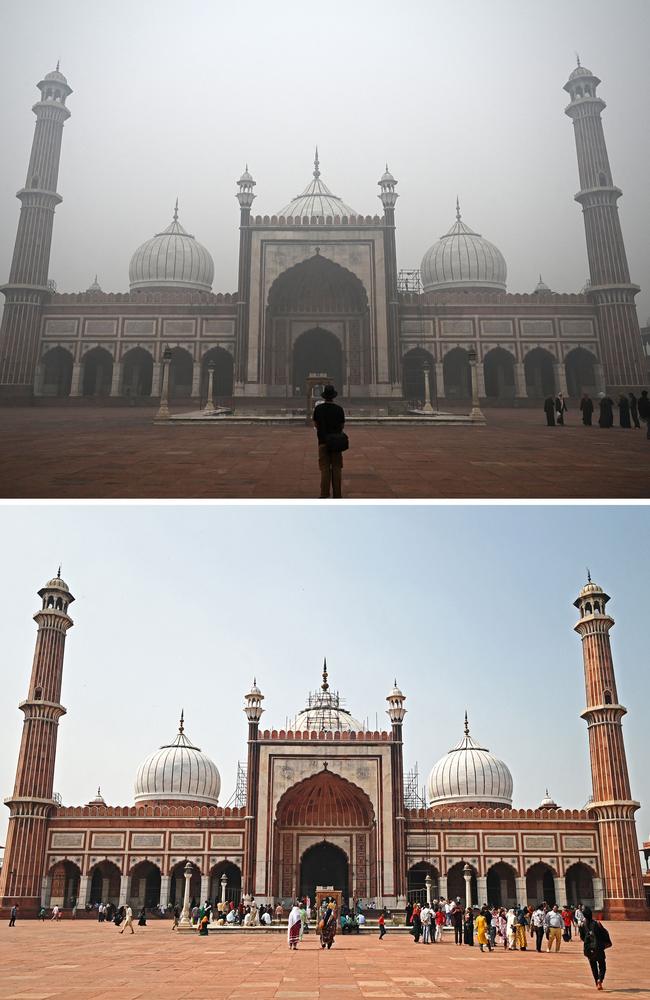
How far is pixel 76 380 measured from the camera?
24.0 metres

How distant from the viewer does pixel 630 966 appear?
7.43 metres

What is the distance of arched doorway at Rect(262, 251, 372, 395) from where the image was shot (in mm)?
23094

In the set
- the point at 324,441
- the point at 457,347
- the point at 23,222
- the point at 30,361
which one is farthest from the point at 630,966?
the point at 23,222

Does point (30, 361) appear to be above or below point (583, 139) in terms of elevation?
below

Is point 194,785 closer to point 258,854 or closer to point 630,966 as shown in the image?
point 258,854

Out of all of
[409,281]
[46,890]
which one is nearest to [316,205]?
[409,281]

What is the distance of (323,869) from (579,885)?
5.09 m

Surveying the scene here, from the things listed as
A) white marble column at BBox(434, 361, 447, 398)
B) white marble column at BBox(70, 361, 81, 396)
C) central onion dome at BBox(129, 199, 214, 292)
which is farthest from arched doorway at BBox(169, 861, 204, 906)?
central onion dome at BBox(129, 199, 214, 292)

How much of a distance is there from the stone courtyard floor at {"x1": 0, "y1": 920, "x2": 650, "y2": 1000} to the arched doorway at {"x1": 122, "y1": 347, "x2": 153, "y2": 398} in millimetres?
15645

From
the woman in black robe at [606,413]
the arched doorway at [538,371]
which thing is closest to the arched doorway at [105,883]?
the woman in black robe at [606,413]

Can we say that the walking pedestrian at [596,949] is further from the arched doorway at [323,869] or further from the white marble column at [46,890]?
the white marble column at [46,890]

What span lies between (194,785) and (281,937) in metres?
9.60

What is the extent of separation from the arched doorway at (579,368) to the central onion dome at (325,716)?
31.5ft

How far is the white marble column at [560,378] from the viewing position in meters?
23.5
